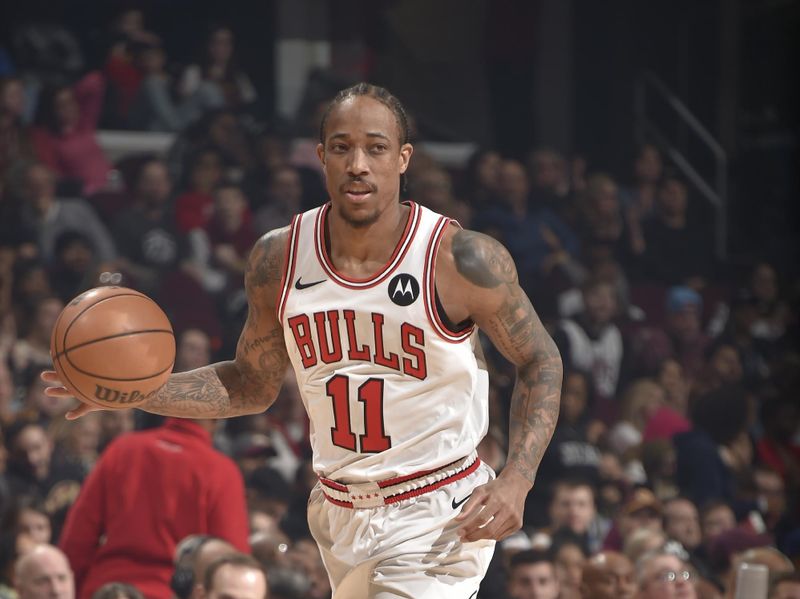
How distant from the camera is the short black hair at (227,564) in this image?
522cm

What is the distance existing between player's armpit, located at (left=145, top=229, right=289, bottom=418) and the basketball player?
127 mm

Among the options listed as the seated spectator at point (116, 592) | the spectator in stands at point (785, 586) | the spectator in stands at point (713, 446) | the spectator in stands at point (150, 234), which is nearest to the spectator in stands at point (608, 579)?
the spectator in stands at point (785, 586)

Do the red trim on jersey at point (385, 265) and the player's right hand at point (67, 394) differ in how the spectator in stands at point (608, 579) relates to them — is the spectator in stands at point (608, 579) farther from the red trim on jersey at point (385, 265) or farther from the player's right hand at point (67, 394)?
the player's right hand at point (67, 394)

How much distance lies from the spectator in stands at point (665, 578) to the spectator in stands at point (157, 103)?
220 inches

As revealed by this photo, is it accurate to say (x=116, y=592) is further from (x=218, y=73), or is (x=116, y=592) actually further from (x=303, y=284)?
(x=218, y=73)

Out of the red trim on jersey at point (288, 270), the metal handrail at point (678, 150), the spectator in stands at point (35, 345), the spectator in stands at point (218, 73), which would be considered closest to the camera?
the red trim on jersey at point (288, 270)

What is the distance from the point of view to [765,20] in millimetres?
11875

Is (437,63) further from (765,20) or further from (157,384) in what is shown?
(157,384)

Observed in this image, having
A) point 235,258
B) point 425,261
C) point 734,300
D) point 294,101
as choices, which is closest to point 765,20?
point 734,300

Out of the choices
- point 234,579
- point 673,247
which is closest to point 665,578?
point 234,579

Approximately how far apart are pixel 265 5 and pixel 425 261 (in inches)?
326

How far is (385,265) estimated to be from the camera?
3.72m

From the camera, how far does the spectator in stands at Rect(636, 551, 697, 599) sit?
19.1ft

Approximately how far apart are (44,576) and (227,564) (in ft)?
2.44
